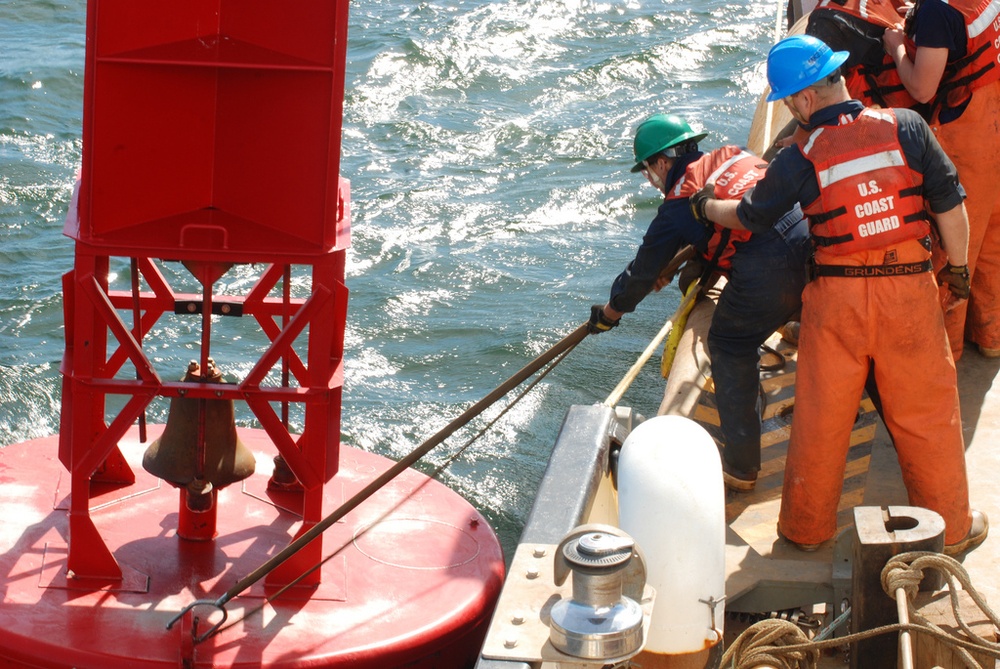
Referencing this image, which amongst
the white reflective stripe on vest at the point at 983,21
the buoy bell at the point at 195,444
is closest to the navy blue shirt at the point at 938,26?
the white reflective stripe on vest at the point at 983,21

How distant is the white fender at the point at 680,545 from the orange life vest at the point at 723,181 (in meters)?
1.48

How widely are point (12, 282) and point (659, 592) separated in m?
8.93

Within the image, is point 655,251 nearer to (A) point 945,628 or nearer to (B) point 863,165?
(B) point 863,165

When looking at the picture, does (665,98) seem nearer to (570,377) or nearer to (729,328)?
(570,377)

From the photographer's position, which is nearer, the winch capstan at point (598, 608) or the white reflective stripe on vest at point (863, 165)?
the winch capstan at point (598, 608)

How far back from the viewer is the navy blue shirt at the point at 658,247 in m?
5.65

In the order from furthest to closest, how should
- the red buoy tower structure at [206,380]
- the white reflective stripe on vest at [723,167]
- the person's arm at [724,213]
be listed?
the white reflective stripe on vest at [723,167], the person's arm at [724,213], the red buoy tower structure at [206,380]

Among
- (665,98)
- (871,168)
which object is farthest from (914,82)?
(665,98)

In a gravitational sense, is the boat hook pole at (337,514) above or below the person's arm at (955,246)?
below

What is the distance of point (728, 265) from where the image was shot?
5.82 m

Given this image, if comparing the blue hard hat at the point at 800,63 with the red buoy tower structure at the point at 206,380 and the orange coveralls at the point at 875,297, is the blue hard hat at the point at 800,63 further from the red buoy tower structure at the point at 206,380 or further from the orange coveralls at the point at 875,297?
the red buoy tower structure at the point at 206,380

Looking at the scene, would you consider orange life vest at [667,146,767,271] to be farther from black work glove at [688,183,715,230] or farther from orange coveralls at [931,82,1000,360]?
orange coveralls at [931,82,1000,360]

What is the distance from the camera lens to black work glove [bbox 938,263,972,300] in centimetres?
506

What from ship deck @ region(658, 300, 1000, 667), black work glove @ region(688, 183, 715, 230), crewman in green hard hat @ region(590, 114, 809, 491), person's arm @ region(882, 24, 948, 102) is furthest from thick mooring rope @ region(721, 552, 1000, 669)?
person's arm @ region(882, 24, 948, 102)
